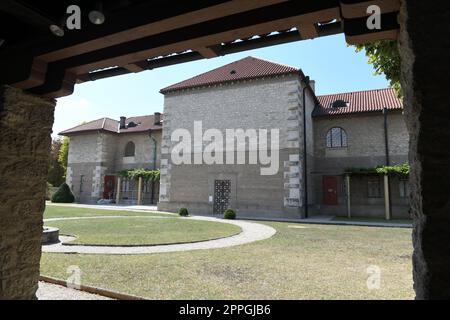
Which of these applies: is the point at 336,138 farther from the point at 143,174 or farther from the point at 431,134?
the point at 431,134

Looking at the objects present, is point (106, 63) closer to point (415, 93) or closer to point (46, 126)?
point (46, 126)

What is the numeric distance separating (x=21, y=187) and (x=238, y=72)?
753 inches

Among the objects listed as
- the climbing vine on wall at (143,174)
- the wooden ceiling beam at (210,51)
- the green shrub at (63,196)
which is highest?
the wooden ceiling beam at (210,51)

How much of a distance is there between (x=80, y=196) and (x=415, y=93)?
32886 millimetres

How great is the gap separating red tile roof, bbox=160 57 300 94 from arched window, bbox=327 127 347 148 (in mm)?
5892

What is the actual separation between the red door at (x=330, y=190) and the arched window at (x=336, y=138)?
8.24 feet

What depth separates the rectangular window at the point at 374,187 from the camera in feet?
64.6

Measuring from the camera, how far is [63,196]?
2888cm

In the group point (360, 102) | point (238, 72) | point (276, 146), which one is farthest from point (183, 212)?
point (360, 102)

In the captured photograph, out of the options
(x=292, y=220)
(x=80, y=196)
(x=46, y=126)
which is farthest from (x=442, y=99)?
(x=80, y=196)

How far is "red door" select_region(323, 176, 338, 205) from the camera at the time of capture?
20750mm
